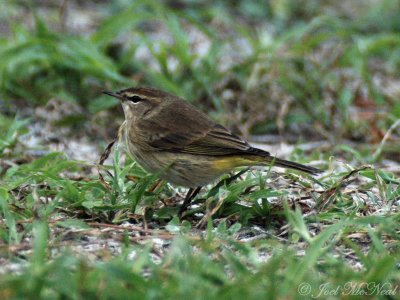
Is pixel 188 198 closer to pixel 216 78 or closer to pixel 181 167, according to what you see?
pixel 181 167

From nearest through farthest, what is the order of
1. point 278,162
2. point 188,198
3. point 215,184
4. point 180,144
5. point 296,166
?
point 296,166, point 278,162, point 188,198, point 180,144, point 215,184

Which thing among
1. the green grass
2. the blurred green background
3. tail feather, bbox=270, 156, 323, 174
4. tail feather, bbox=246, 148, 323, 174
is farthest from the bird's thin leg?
the blurred green background

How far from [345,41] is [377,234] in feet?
19.1

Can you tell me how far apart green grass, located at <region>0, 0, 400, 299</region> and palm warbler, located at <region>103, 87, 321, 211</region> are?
0.14 m

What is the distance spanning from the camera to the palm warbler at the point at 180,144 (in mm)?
5004

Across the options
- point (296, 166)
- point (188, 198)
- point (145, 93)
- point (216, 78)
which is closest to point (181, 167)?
point (188, 198)

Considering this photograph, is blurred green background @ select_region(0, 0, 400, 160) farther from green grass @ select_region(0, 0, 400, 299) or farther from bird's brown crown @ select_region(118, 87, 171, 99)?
bird's brown crown @ select_region(118, 87, 171, 99)

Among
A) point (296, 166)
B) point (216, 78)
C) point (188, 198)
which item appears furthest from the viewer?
point (216, 78)

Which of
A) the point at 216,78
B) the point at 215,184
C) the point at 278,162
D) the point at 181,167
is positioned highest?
the point at 216,78

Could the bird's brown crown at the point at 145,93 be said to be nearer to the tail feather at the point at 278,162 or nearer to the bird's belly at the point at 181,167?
the bird's belly at the point at 181,167

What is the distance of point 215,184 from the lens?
557cm

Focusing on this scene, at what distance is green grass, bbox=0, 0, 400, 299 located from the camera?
347 cm

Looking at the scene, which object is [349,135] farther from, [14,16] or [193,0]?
[14,16]

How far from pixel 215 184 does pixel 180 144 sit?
0.46 metres
